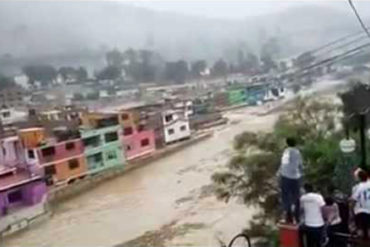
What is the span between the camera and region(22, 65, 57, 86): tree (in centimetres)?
626

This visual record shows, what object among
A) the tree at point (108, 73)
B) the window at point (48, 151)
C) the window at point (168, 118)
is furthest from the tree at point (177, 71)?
the window at point (48, 151)

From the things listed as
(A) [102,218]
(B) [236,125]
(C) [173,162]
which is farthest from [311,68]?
(A) [102,218]

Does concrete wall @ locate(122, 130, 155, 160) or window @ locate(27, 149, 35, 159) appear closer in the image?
window @ locate(27, 149, 35, 159)

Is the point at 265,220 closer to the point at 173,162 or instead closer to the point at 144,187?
the point at 144,187

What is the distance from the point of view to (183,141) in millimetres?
6988

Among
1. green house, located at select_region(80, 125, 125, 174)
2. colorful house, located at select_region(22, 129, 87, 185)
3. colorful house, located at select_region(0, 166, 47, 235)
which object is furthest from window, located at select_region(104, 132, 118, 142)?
colorful house, located at select_region(0, 166, 47, 235)

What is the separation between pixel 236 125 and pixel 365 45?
2149 mm

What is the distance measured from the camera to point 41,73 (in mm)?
6414

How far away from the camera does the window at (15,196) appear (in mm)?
5598

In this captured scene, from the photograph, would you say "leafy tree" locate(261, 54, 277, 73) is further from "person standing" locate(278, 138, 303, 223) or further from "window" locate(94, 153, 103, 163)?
"person standing" locate(278, 138, 303, 223)

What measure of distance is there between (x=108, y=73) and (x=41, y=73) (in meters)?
0.68

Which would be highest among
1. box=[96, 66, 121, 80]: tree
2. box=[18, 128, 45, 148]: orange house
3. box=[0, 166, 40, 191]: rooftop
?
box=[96, 66, 121, 80]: tree

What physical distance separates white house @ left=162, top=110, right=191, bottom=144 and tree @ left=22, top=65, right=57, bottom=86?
4.04 ft

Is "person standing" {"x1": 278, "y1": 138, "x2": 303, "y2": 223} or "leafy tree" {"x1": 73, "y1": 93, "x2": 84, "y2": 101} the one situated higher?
"leafy tree" {"x1": 73, "y1": 93, "x2": 84, "y2": 101}
